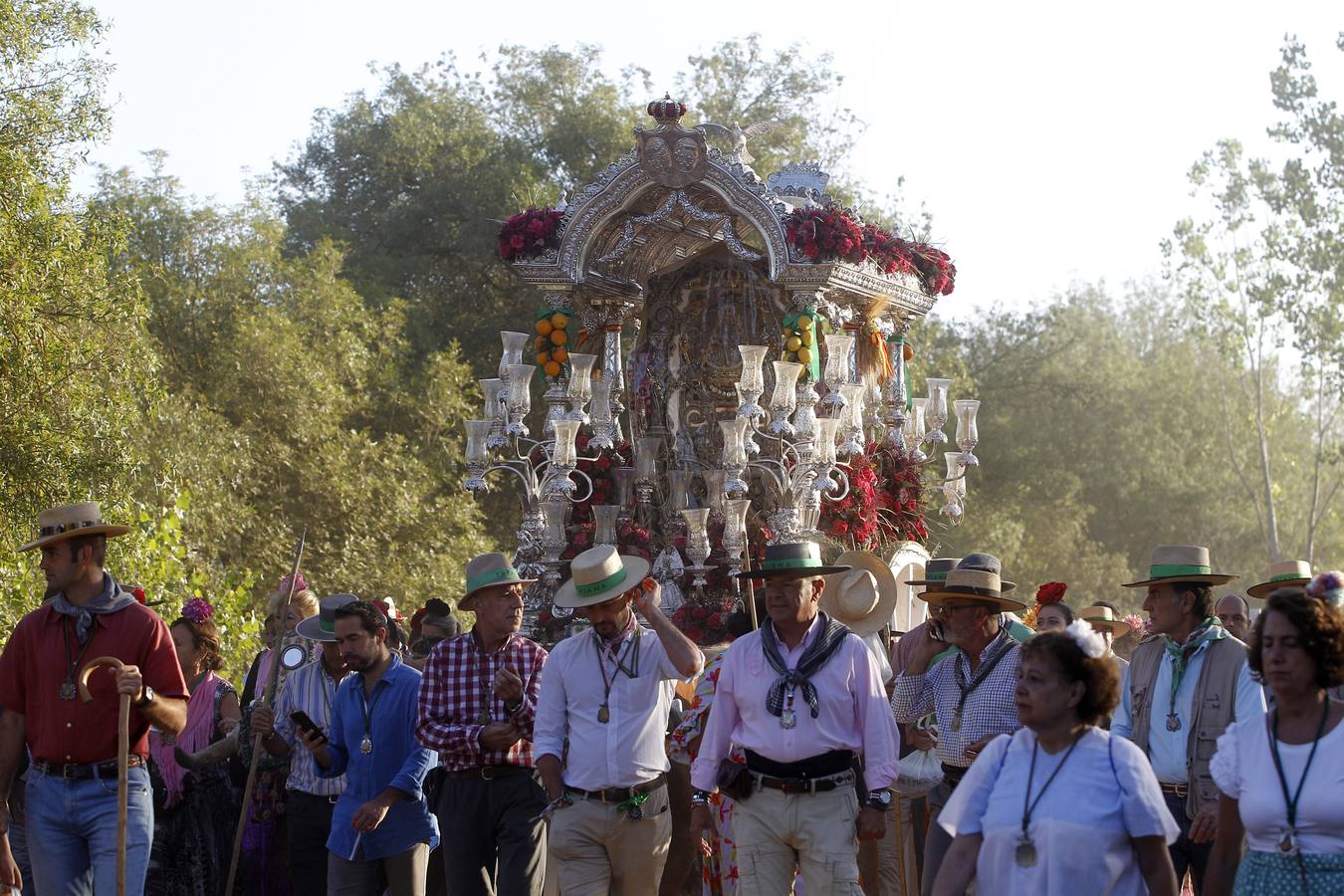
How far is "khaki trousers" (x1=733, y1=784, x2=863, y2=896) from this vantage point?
732cm

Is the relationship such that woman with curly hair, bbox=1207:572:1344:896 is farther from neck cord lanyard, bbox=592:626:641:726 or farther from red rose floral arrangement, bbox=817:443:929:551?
red rose floral arrangement, bbox=817:443:929:551

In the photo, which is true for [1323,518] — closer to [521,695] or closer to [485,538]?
[485,538]

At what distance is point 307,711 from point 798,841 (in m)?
3.04

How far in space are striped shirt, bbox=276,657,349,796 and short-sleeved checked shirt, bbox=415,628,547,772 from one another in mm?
914

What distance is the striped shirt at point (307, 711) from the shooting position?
911cm

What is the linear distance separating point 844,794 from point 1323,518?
1749 inches

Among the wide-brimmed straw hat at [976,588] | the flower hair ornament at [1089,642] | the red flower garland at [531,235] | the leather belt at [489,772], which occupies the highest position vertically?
the red flower garland at [531,235]

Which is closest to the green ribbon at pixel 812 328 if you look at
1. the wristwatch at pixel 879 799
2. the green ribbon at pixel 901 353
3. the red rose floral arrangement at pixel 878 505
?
the red rose floral arrangement at pixel 878 505

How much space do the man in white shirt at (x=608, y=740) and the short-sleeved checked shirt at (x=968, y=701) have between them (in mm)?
1096

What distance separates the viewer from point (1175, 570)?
7875mm

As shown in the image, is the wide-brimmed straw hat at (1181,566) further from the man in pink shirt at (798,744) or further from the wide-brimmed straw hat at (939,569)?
the man in pink shirt at (798,744)

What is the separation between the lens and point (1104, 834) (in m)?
5.24

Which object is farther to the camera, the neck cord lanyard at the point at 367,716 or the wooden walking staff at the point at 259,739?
the wooden walking staff at the point at 259,739

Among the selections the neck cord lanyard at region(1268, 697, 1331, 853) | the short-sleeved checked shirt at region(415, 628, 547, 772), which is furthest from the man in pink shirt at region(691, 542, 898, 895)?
the neck cord lanyard at region(1268, 697, 1331, 853)
